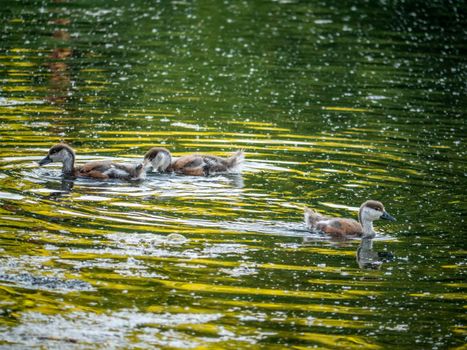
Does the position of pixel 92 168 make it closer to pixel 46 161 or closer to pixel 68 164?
pixel 68 164

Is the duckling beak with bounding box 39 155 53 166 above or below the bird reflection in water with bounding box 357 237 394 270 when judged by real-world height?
above

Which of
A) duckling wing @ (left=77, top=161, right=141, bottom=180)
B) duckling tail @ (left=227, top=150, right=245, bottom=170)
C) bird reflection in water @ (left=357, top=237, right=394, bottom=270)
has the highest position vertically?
duckling tail @ (left=227, top=150, right=245, bottom=170)

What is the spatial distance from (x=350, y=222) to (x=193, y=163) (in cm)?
404

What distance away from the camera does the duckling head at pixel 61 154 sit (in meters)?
17.4

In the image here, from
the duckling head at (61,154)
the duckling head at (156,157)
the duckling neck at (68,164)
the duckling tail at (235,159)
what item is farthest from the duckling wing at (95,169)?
the duckling tail at (235,159)

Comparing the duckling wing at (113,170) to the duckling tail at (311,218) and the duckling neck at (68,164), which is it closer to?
the duckling neck at (68,164)

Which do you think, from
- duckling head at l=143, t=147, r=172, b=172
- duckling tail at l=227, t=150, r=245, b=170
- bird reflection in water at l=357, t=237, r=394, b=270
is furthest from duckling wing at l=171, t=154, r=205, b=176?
bird reflection in water at l=357, t=237, r=394, b=270

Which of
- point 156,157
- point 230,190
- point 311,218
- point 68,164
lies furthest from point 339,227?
point 68,164

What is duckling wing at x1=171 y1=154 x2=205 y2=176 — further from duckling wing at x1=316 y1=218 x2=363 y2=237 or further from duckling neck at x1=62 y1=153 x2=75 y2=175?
duckling wing at x1=316 y1=218 x2=363 y2=237

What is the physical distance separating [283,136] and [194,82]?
20.1ft

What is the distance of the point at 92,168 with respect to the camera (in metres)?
17.4

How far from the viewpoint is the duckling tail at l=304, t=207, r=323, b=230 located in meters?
14.6

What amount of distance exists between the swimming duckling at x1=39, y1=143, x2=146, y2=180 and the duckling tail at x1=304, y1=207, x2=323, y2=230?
12.1ft

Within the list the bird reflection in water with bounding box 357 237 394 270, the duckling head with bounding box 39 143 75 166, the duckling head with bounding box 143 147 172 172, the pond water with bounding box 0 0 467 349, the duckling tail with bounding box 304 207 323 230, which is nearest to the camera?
the pond water with bounding box 0 0 467 349
